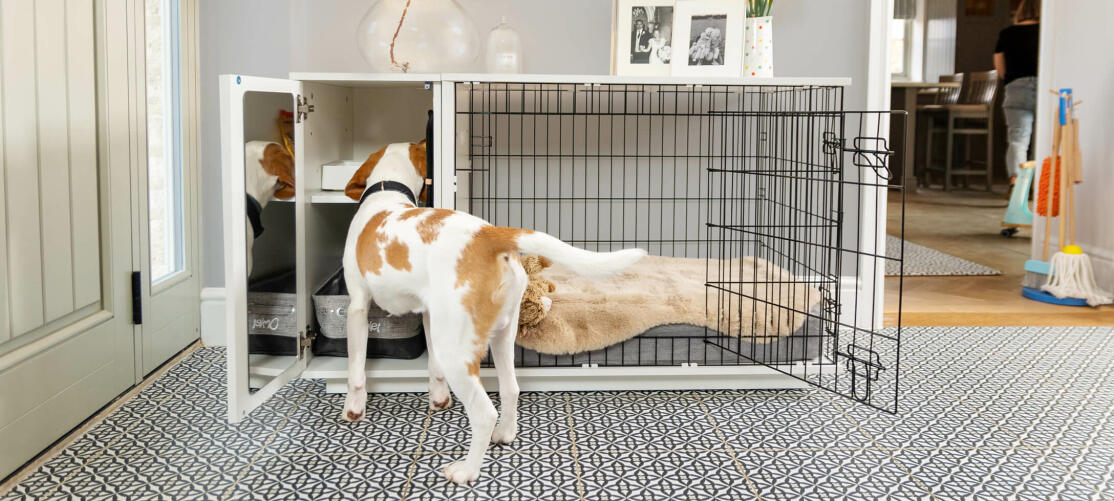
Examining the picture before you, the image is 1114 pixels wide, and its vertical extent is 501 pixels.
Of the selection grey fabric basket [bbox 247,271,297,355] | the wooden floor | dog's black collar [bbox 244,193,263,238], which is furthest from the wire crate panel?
dog's black collar [bbox 244,193,263,238]

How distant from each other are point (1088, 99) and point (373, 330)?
153 inches

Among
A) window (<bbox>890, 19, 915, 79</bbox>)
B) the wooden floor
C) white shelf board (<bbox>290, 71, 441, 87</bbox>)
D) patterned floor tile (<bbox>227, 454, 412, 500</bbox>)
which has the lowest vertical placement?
patterned floor tile (<bbox>227, 454, 412, 500</bbox>)

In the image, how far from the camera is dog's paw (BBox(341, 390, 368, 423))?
2.40 m

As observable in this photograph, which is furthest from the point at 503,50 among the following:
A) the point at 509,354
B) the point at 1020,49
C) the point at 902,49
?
the point at 902,49

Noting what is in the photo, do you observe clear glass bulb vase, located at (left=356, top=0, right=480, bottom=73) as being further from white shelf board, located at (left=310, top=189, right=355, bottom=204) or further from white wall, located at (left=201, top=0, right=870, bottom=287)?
white shelf board, located at (left=310, top=189, right=355, bottom=204)

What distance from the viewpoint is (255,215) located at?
233cm

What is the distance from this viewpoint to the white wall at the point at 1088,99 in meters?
4.32

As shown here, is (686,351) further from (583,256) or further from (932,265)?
(932,265)

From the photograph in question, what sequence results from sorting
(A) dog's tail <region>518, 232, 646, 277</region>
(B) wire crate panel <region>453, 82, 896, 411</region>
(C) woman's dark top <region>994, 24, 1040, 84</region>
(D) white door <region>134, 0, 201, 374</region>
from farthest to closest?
(C) woman's dark top <region>994, 24, 1040, 84</region> < (B) wire crate panel <region>453, 82, 896, 411</region> < (D) white door <region>134, 0, 201, 374</region> < (A) dog's tail <region>518, 232, 646, 277</region>

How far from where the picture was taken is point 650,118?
11.1 ft

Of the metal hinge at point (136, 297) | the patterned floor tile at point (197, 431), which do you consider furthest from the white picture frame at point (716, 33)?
the metal hinge at point (136, 297)

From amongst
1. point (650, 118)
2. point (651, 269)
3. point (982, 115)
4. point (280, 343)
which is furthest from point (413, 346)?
point (982, 115)

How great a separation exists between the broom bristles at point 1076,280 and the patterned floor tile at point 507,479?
3052 mm

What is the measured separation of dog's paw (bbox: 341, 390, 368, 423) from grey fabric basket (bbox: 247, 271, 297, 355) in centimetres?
29
